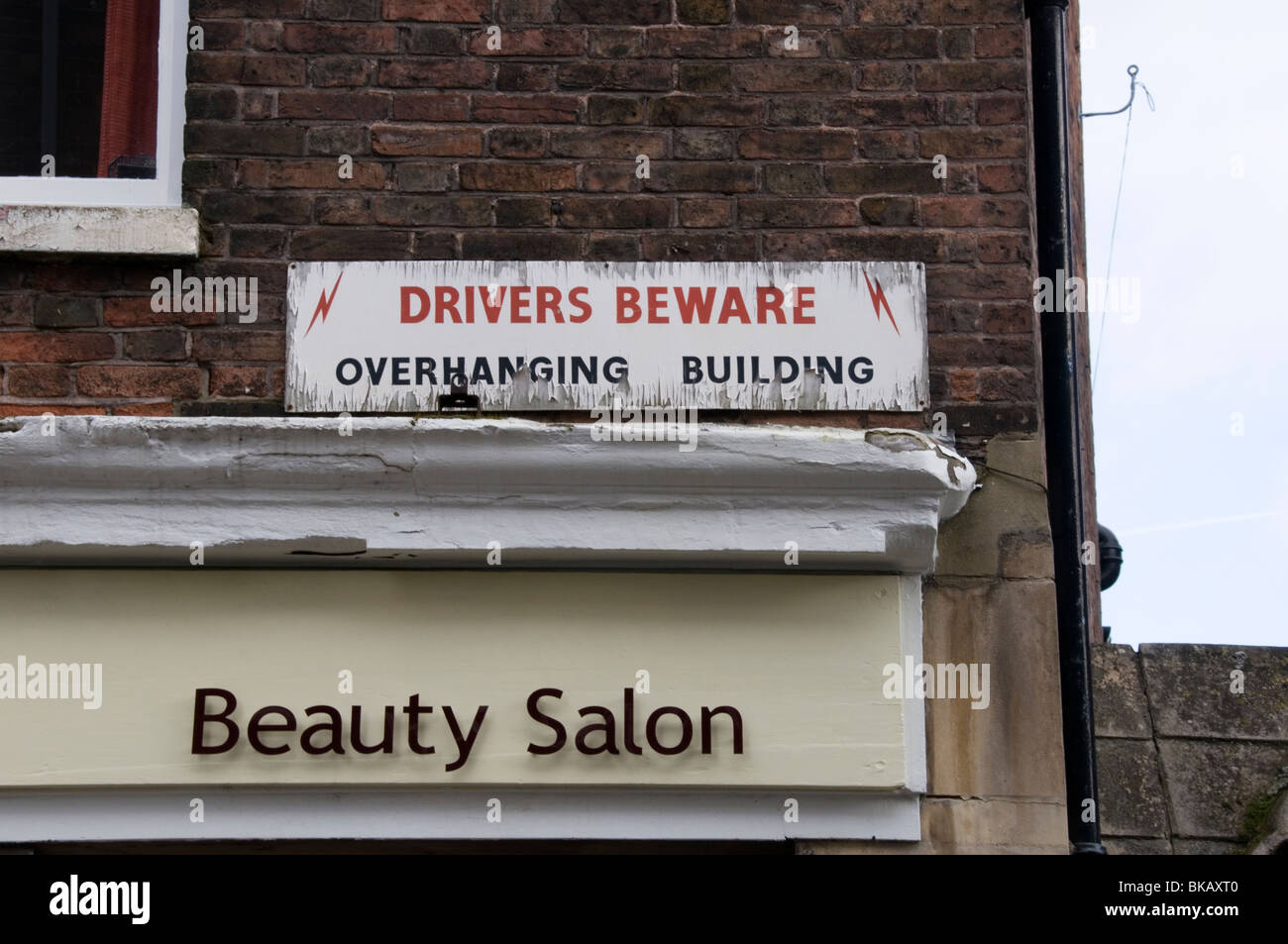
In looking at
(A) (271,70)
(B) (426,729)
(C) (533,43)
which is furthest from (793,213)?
(B) (426,729)

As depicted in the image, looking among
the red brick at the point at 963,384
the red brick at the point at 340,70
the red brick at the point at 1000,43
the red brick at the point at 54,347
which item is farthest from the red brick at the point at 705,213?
the red brick at the point at 54,347

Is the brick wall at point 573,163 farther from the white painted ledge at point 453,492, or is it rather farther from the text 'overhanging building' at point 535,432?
the white painted ledge at point 453,492

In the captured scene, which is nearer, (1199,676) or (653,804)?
(653,804)

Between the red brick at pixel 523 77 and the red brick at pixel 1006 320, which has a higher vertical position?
the red brick at pixel 523 77

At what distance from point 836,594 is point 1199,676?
79.2 inches

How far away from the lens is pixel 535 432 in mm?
4078

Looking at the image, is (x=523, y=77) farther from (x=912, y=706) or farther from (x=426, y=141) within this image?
(x=912, y=706)

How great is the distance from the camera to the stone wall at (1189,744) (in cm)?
538

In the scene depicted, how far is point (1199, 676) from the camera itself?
18.5 feet

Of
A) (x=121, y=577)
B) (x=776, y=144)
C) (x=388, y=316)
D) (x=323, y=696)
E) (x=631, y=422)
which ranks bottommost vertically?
(x=323, y=696)

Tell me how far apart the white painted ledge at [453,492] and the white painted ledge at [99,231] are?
0.51 m

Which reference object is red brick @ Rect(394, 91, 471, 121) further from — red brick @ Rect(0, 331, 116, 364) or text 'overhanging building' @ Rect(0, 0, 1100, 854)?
red brick @ Rect(0, 331, 116, 364)
